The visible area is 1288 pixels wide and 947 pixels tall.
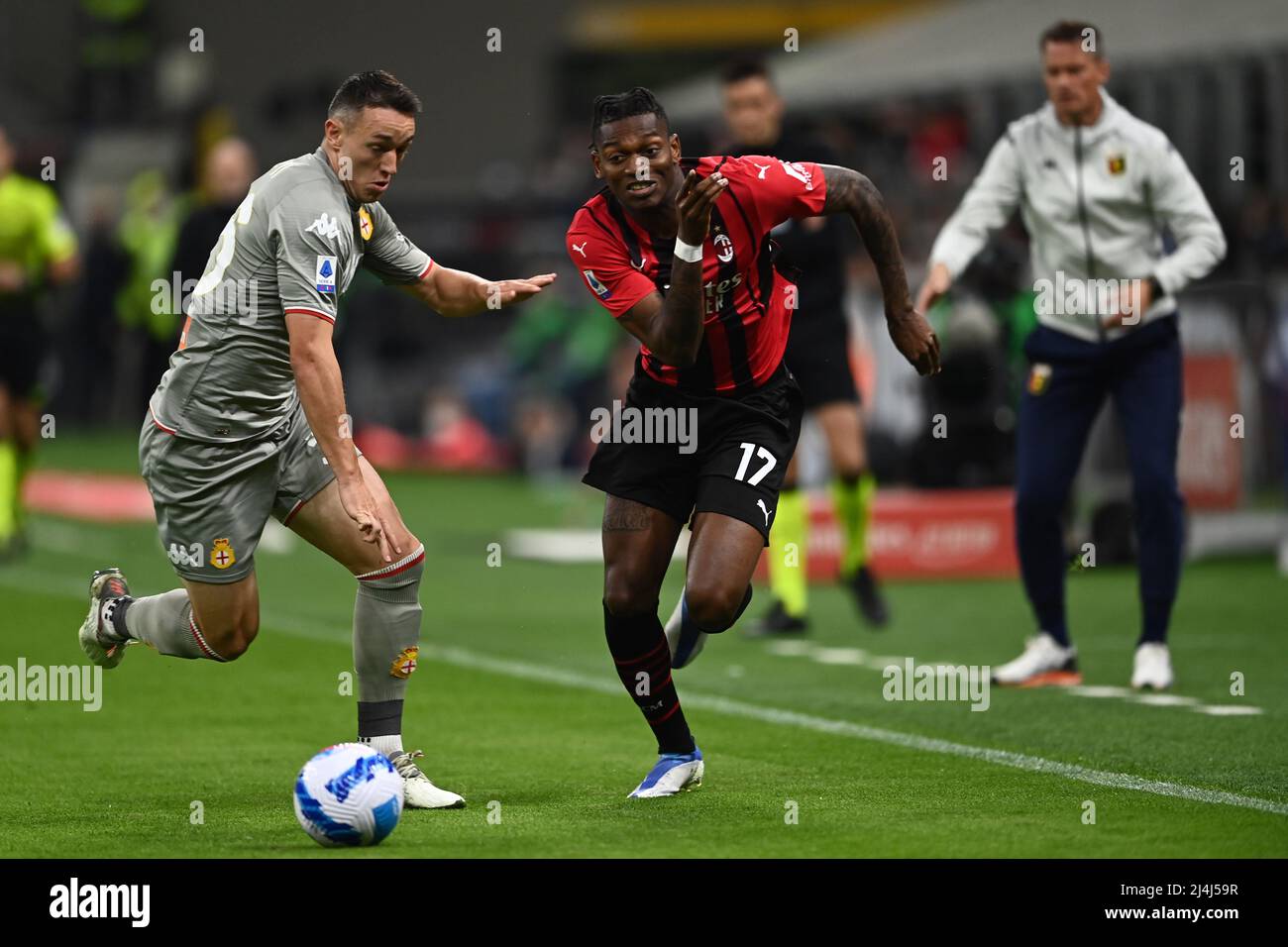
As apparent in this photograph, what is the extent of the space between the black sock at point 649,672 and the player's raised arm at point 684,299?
800 mm

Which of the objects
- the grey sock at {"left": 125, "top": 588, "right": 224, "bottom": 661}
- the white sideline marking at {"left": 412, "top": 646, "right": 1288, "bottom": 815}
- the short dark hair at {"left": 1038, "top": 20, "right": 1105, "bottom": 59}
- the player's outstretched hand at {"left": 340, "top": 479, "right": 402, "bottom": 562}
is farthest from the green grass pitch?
the short dark hair at {"left": 1038, "top": 20, "right": 1105, "bottom": 59}

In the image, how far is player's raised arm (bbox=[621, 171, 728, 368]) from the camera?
617cm

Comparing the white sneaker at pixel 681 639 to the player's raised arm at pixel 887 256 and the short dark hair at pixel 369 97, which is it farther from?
the short dark hair at pixel 369 97

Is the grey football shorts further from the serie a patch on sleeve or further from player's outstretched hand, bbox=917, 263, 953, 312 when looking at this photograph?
player's outstretched hand, bbox=917, 263, 953, 312

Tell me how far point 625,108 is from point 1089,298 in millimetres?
3072

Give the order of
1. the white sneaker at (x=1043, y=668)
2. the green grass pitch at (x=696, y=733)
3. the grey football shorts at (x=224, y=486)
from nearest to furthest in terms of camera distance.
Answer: the green grass pitch at (x=696, y=733) < the grey football shorts at (x=224, y=486) < the white sneaker at (x=1043, y=668)

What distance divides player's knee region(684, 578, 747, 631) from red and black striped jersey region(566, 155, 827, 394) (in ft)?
2.17

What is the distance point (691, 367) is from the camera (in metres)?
6.98

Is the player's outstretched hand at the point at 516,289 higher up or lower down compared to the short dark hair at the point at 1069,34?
lower down

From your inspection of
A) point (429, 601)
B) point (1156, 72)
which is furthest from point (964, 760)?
point (1156, 72)

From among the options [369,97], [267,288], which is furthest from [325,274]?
[369,97]

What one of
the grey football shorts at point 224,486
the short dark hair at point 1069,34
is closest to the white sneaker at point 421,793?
the grey football shorts at point 224,486

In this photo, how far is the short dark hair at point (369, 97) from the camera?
6.44m

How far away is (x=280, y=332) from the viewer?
674 cm
